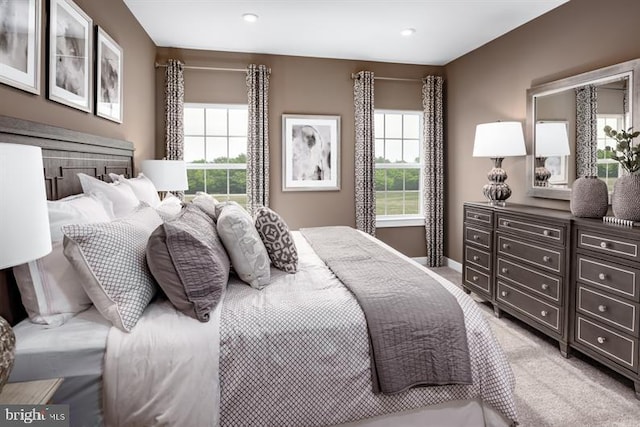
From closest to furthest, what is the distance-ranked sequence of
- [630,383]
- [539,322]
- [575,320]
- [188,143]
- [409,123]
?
[630,383] < [575,320] < [539,322] < [188,143] < [409,123]

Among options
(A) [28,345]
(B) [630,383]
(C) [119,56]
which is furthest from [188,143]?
(B) [630,383]

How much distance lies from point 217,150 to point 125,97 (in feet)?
4.85

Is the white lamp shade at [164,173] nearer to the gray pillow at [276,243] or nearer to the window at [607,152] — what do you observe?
the gray pillow at [276,243]

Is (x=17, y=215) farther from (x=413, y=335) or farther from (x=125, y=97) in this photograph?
(x=125, y=97)

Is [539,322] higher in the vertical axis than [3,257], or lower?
lower

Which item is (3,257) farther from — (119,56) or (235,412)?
(119,56)

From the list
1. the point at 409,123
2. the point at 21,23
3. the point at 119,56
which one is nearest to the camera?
the point at 21,23

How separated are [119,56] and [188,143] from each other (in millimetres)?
1596

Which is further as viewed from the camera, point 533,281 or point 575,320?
point 533,281

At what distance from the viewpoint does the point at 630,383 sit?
2.38 metres

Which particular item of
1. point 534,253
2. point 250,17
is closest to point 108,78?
point 250,17

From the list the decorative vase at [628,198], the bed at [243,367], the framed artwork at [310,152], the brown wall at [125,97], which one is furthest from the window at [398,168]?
the bed at [243,367]

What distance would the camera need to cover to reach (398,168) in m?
5.33

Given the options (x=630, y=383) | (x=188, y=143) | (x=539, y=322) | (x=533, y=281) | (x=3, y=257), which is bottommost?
(x=630, y=383)
